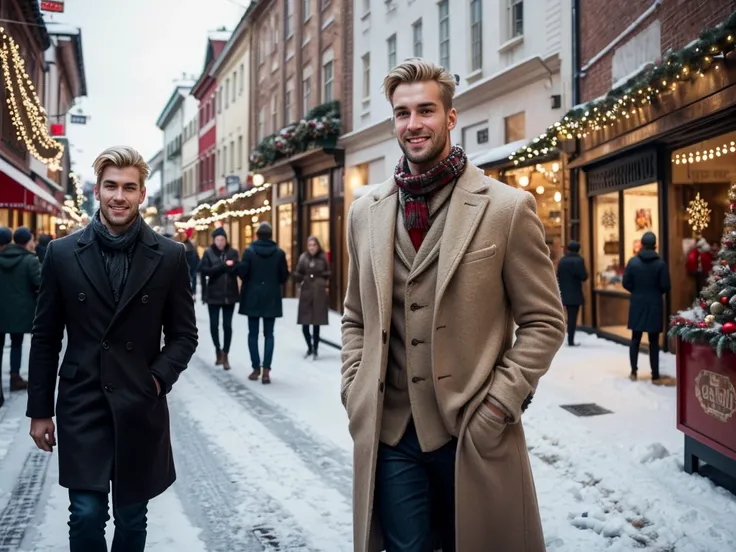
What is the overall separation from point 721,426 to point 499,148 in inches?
449

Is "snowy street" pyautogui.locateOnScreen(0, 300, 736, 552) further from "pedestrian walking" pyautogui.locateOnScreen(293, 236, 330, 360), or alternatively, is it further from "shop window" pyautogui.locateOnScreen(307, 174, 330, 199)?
"shop window" pyautogui.locateOnScreen(307, 174, 330, 199)

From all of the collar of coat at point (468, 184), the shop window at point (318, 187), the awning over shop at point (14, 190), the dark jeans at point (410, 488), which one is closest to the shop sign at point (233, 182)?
the shop window at point (318, 187)

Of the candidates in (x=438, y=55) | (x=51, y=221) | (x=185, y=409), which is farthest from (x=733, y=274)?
(x=51, y=221)

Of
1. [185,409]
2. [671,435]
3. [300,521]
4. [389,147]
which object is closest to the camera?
[300,521]

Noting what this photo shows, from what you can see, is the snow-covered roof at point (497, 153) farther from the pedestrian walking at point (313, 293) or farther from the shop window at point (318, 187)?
the shop window at point (318, 187)

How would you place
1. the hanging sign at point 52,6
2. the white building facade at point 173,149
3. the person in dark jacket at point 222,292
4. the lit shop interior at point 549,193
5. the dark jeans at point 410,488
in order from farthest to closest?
the white building facade at point 173,149, the hanging sign at point 52,6, the lit shop interior at point 549,193, the person in dark jacket at point 222,292, the dark jeans at point 410,488

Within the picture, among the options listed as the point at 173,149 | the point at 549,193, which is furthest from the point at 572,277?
the point at 173,149

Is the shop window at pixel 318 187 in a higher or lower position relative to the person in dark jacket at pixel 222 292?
higher

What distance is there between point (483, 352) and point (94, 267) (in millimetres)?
1711

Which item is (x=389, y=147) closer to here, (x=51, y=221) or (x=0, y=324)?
(x=0, y=324)

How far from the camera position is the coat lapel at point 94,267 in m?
3.17

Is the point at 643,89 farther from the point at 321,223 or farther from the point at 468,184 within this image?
the point at 321,223

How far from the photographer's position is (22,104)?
2222 cm

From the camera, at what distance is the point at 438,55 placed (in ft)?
62.3
